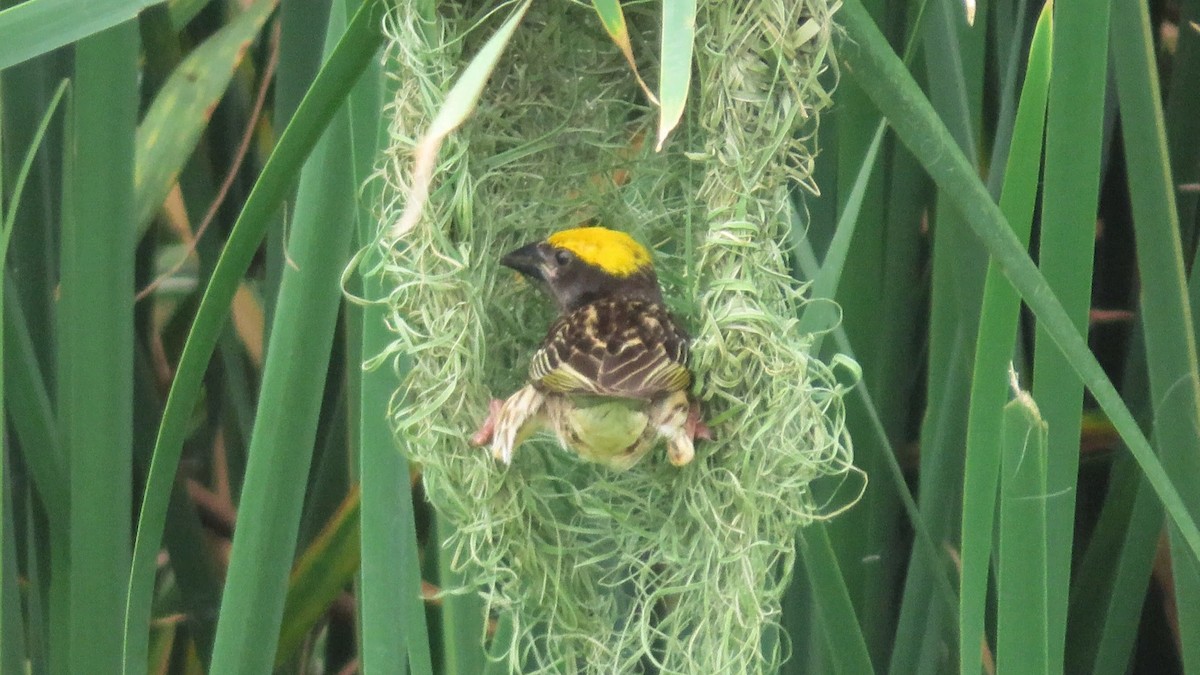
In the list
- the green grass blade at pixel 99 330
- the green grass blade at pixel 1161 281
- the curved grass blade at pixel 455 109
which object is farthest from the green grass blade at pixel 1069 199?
the green grass blade at pixel 99 330

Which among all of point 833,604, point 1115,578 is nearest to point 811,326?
point 833,604

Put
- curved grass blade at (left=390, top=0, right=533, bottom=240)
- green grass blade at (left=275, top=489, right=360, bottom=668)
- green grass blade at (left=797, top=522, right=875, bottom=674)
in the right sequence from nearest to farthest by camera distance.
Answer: curved grass blade at (left=390, top=0, right=533, bottom=240) < green grass blade at (left=797, top=522, right=875, bottom=674) < green grass blade at (left=275, top=489, right=360, bottom=668)

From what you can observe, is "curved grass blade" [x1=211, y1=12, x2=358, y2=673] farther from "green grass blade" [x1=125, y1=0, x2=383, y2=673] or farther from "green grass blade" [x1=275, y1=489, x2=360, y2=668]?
"green grass blade" [x1=275, y1=489, x2=360, y2=668]

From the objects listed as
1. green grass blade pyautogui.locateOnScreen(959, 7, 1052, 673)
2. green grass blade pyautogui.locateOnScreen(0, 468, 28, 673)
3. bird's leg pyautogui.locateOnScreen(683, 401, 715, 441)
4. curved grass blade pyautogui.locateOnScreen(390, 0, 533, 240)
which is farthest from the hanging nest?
green grass blade pyautogui.locateOnScreen(0, 468, 28, 673)

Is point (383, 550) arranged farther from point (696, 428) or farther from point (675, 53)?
point (675, 53)

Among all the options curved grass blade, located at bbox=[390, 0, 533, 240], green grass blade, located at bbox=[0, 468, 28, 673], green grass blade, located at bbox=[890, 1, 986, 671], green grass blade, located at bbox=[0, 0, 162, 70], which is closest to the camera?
curved grass blade, located at bbox=[390, 0, 533, 240]

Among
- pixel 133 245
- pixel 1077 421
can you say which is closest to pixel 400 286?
pixel 133 245

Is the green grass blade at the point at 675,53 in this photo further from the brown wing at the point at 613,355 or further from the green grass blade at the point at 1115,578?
the green grass blade at the point at 1115,578
